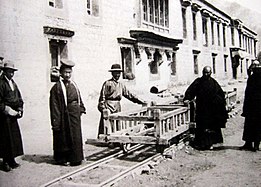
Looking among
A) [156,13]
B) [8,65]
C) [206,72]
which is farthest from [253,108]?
[8,65]

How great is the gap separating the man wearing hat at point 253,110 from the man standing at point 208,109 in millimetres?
268

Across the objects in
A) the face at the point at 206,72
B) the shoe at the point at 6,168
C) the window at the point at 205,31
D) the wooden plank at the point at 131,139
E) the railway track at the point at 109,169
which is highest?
the window at the point at 205,31

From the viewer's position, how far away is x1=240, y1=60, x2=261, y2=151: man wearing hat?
124 inches

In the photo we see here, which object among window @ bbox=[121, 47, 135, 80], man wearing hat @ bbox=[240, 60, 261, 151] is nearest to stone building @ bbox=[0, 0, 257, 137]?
window @ bbox=[121, 47, 135, 80]

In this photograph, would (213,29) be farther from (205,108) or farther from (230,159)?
(230,159)

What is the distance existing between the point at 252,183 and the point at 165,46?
8.48ft

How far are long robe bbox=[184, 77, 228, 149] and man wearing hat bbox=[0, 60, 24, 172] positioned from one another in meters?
1.91

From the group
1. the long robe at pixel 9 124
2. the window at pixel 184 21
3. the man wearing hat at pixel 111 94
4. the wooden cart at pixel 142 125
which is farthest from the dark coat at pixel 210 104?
the long robe at pixel 9 124

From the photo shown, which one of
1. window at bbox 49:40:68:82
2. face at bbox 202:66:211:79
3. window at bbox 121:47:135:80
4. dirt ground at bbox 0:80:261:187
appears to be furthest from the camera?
window at bbox 121:47:135:80

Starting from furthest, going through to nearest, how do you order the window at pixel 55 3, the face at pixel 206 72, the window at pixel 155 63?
1. the window at pixel 155 63
2. the face at pixel 206 72
3. the window at pixel 55 3

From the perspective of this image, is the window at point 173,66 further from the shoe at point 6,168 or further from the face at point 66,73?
the shoe at point 6,168

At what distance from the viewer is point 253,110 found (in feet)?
10.6

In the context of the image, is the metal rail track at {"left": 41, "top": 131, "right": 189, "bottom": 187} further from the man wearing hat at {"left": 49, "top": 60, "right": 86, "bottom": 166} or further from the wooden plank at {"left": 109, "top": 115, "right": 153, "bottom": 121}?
the wooden plank at {"left": 109, "top": 115, "right": 153, "bottom": 121}

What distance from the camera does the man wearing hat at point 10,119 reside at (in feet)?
7.32
